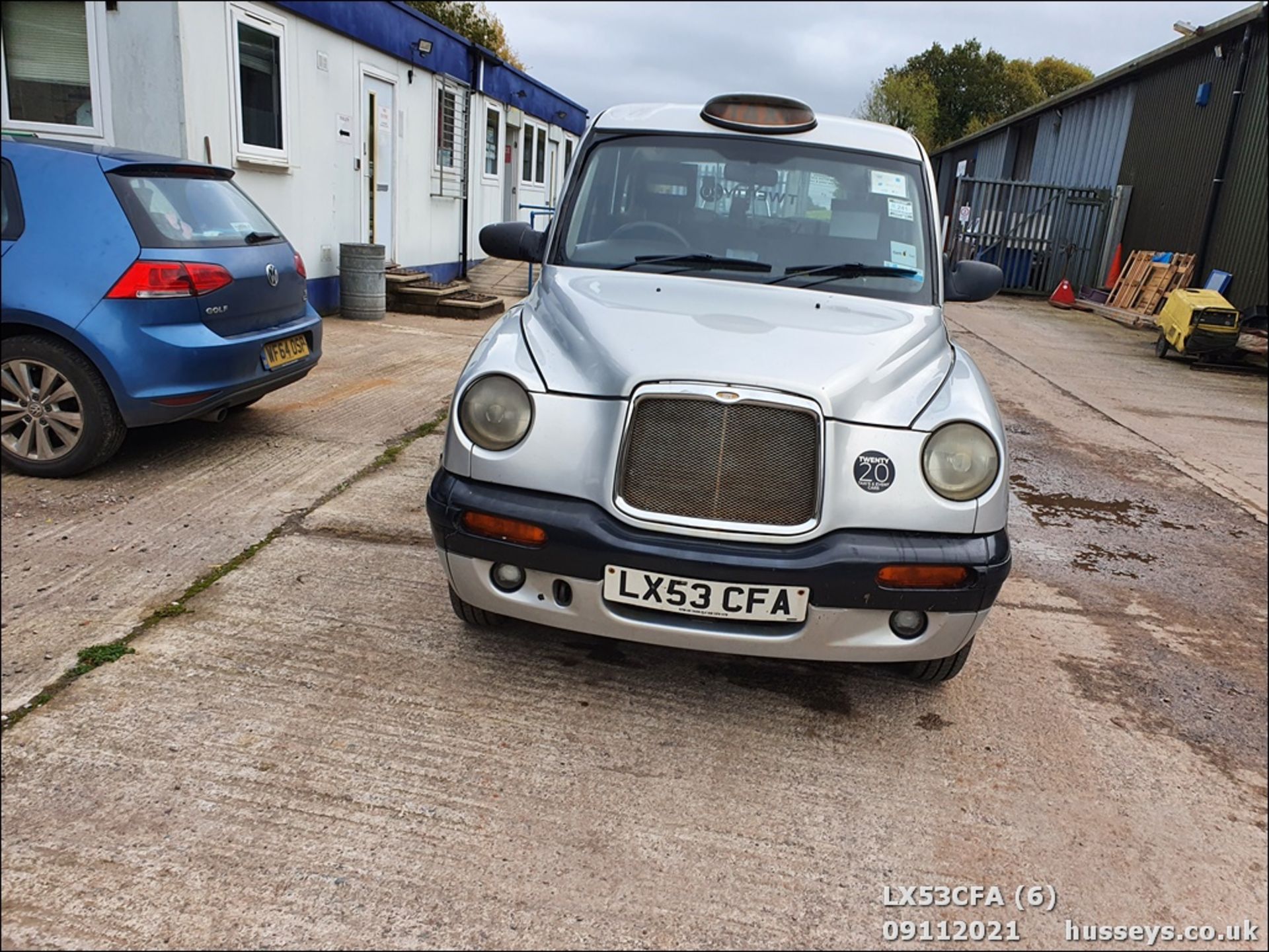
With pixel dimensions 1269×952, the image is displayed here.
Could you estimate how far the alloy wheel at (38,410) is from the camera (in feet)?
14.1

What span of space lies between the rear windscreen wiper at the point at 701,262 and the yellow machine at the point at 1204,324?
32.6ft

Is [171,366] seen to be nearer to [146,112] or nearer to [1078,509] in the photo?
[146,112]

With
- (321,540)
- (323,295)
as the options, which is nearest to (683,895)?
(321,540)

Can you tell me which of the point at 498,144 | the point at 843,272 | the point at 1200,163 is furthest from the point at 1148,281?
Result: the point at 843,272

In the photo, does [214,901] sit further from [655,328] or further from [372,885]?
[655,328]

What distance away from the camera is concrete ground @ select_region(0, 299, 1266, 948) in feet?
7.18

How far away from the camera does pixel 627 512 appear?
273 cm

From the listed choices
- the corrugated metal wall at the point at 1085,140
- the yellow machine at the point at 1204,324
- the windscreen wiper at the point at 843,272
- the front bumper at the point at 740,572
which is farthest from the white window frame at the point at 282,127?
the corrugated metal wall at the point at 1085,140

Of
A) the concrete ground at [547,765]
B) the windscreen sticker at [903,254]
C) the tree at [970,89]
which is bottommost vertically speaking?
the concrete ground at [547,765]

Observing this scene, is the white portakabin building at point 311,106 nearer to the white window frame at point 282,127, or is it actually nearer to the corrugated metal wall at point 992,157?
the white window frame at point 282,127

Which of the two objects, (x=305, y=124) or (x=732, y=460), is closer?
(x=732, y=460)

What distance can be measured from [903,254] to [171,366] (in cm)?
331

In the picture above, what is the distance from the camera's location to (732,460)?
2723 mm

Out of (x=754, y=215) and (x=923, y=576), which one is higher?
(x=754, y=215)
